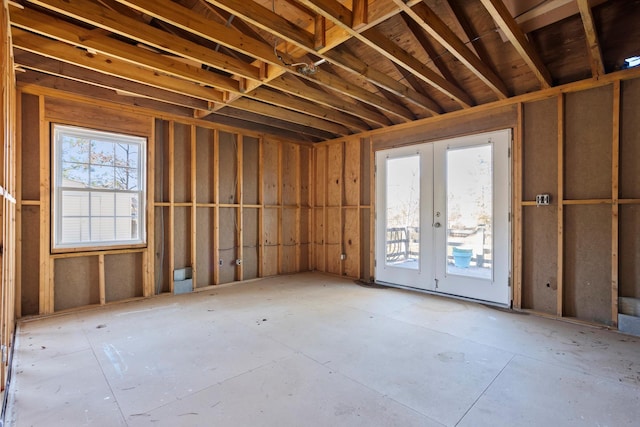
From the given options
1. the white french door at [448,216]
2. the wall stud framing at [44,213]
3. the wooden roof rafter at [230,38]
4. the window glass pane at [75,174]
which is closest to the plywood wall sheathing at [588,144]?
the white french door at [448,216]

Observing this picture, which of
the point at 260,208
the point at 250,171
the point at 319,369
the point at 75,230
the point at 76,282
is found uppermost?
the point at 250,171

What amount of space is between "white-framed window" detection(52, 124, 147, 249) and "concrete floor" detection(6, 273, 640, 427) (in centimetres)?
103

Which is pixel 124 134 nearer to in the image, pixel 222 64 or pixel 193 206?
pixel 193 206

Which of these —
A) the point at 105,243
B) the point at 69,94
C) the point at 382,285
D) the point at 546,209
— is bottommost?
the point at 382,285

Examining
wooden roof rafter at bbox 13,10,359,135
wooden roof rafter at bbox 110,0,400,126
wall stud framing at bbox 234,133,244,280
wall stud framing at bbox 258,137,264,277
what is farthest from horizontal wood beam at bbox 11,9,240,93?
wall stud framing at bbox 258,137,264,277

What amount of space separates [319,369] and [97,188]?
12.4 feet

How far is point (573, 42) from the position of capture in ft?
11.0

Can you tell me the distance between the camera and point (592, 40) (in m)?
2.79

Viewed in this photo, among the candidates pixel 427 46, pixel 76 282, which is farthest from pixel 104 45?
pixel 427 46

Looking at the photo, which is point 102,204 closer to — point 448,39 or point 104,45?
point 104,45

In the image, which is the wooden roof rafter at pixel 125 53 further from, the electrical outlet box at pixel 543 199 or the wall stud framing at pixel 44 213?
the electrical outlet box at pixel 543 199

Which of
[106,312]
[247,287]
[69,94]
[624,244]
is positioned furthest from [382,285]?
[69,94]

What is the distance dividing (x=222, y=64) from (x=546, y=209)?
162 inches

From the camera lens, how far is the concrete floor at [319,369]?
1952mm
